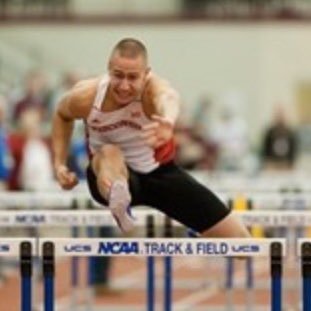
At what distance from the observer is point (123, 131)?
28.8 feet

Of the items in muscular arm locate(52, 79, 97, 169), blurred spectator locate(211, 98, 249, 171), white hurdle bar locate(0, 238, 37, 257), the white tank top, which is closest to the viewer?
white hurdle bar locate(0, 238, 37, 257)

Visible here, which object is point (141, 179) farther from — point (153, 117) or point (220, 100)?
point (220, 100)

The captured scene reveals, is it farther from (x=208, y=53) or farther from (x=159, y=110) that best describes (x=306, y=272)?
(x=208, y=53)

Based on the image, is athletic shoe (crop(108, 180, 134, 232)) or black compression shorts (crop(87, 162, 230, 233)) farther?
black compression shorts (crop(87, 162, 230, 233))

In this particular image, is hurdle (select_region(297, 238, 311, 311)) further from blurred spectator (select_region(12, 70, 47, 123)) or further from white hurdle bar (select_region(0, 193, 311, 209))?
blurred spectator (select_region(12, 70, 47, 123))

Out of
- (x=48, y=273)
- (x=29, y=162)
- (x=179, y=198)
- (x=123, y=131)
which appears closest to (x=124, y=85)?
(x=123, y=131)

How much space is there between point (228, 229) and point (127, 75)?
124 centimetres

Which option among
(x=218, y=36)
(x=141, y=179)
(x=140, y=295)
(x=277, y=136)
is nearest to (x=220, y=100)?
(x=218, y=36)

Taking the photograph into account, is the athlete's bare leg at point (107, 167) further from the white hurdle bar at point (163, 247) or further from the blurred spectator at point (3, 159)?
the blurred spectator at point (3, 159)

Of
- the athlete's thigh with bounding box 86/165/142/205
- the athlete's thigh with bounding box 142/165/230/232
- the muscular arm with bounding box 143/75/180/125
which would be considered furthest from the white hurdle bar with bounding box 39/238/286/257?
the athlete's thigh with bounding box 142/165/230/232

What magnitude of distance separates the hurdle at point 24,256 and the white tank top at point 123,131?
1377mm

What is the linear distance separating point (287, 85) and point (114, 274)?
11.3 meters

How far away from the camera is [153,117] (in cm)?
832

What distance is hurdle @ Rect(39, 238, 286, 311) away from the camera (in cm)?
749
